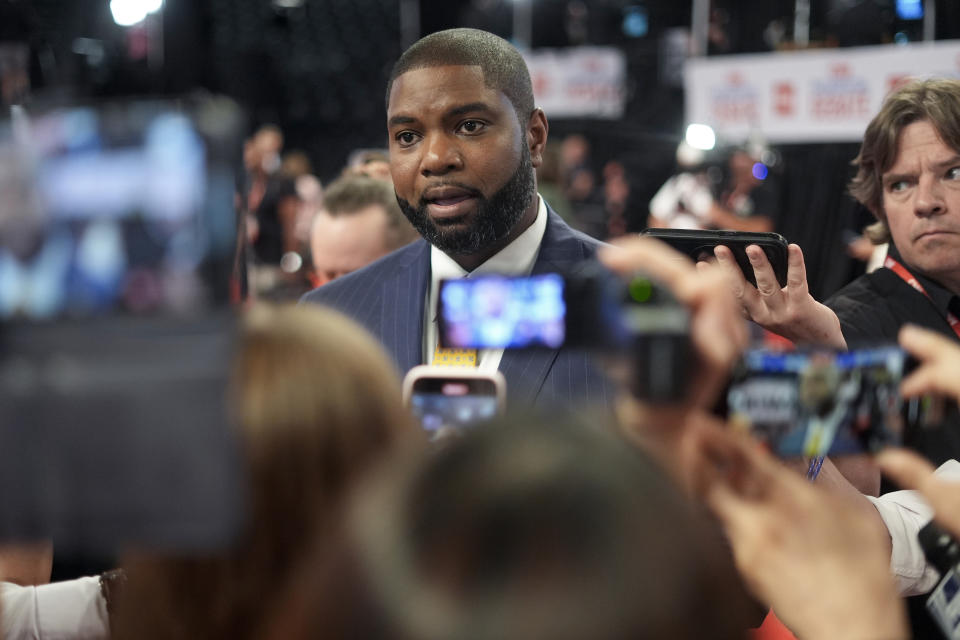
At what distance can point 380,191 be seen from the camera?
9.14ft

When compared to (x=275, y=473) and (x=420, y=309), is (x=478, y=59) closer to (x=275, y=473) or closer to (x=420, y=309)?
Answer: (x=420, y=309)

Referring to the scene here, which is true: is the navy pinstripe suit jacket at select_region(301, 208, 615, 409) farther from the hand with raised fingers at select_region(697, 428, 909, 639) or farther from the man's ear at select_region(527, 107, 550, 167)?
the hand with raised fingers at select_region(697, 428, 909, 639)

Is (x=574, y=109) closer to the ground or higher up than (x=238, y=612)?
higher up

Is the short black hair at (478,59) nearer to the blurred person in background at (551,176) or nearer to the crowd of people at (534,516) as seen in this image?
the crowd of people at (534,516)

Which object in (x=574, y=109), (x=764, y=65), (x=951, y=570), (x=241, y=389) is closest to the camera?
(x=241, y=389)

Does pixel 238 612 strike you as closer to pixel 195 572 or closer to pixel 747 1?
pixel 195 572

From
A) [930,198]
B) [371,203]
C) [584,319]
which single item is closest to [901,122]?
[930,198]

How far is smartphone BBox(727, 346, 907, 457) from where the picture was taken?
95cm

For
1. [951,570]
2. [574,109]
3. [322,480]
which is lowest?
[951,570]

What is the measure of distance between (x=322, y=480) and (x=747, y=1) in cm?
825

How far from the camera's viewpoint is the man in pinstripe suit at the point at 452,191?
6.50 feet

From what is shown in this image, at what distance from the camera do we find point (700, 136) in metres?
5.95

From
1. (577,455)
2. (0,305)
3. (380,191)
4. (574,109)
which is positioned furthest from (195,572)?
(574,109)

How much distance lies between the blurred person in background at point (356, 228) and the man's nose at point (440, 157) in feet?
2.50
